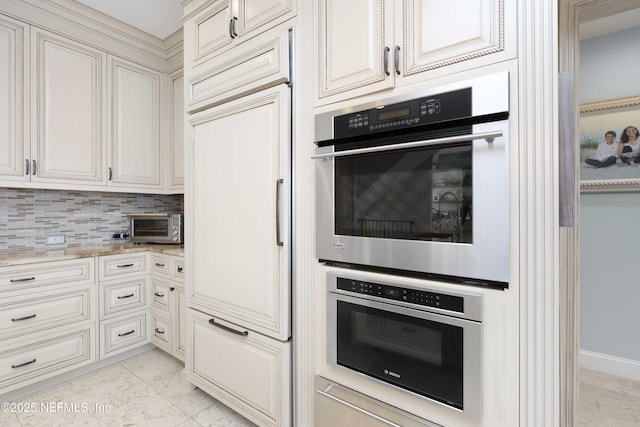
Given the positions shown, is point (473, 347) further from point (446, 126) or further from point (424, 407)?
point (446, 126)

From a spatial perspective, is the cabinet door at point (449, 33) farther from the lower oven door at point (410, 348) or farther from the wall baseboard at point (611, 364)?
the wall baseboard at point (611, 364)

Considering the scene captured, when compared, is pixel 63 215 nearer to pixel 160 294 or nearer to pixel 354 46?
pixel 160 294

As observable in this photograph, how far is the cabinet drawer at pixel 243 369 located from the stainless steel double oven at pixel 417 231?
1.15 feet

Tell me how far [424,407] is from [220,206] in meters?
1.37

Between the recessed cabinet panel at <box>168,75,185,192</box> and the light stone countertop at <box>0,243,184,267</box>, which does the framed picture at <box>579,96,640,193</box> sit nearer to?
the light stone countertop at <box>0,243,184,267</box>

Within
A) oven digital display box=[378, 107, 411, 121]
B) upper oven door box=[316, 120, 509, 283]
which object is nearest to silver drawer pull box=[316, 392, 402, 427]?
upper oven door box=[316, 120, 509, 283]

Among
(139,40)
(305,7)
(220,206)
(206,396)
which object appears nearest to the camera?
(305,7)

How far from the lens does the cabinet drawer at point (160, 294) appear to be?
2.44 metres

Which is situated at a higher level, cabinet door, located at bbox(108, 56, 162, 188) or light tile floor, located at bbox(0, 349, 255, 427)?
cabinet door, located at bbox(108, 56, 162, 188)

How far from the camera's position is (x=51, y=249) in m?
2.47

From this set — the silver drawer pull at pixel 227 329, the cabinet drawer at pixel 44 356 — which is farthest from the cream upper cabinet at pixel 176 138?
the silver drawer pull at pixel 227 329

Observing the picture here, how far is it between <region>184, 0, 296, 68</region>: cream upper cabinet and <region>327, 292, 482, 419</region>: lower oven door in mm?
1364

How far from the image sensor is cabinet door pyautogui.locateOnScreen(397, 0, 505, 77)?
37.5 inches

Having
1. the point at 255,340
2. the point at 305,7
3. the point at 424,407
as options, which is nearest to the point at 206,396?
the point at 255,340
